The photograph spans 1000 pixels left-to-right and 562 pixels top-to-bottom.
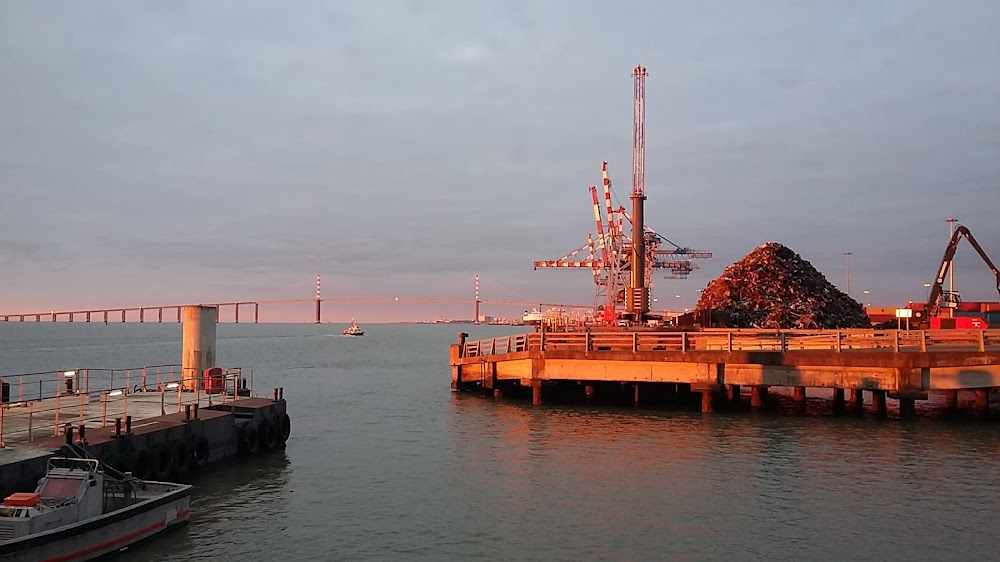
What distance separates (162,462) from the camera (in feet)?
73.9

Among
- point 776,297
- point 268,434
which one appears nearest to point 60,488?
point 268,434

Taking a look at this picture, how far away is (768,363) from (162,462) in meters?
26.6

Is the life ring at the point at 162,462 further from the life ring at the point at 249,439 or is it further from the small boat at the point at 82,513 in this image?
the life ring at the point at 249,439

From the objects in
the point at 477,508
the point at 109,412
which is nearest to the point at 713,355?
the point at 477,508

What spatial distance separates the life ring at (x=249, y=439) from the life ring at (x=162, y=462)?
15.7ft

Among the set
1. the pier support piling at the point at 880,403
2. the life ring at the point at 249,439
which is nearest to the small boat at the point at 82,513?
the life ring at the point at 249,439

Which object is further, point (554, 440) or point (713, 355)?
point (713, 355)

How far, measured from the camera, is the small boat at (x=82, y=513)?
1452 centimetres

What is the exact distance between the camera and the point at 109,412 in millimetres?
26109

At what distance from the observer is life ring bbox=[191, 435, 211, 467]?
80.6 ft

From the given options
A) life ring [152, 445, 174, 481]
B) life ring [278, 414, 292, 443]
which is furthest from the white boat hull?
life ring [278, 414, 292, 443]

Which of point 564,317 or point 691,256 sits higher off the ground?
point 691,256

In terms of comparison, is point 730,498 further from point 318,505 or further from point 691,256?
point 691,256

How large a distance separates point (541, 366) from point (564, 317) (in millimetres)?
34818
